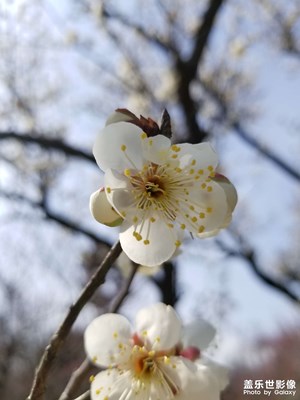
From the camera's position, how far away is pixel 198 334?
74 centimetres

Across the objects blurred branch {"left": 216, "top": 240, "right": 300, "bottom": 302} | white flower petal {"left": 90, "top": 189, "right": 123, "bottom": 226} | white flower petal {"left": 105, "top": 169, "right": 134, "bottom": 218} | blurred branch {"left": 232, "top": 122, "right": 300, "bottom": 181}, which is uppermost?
white flower petal {"left": 105, "top": 169, "right": 134, "bottom": 218}

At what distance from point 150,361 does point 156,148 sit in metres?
0.31

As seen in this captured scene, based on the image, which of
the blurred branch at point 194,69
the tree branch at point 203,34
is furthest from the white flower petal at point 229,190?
the tree branch at point 203,34

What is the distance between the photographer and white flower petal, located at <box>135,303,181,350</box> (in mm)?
629

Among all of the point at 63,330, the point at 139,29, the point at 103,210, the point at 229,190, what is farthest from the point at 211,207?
the point at 139,29

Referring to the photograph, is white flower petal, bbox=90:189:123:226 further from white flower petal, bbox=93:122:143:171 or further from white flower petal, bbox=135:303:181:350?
white flower petal, bbox=135:303:181:350

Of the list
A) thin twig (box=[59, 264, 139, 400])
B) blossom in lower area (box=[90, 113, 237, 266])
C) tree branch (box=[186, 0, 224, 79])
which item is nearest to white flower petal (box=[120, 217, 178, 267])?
blossom in lower area (box=[90, 113, 237, 266])

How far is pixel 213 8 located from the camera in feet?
9.20

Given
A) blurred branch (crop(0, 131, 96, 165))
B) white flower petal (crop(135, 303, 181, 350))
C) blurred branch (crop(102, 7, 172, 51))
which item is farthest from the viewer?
blurred branch (crop(102, 7, 172, 51))

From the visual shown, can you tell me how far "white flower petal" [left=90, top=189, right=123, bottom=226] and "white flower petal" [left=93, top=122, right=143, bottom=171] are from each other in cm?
Answer: 4

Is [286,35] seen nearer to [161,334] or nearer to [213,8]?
[213,8]

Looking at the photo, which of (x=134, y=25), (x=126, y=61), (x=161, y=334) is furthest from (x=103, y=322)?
(x=126, y=61)

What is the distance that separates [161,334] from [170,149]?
10.3 inches

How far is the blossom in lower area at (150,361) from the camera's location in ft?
1.90
